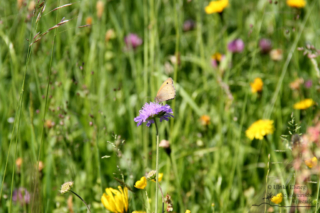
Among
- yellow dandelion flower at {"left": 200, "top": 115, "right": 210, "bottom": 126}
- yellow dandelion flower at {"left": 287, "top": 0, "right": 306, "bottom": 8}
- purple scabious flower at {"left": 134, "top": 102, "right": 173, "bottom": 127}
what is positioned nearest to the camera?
purple scabious flower at {"left": 134, "top": 102, "right": 173, "bottom": 127}

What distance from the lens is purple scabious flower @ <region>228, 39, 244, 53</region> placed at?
2.05m

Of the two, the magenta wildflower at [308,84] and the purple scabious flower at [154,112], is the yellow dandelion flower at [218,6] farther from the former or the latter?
the purple scabious flower at [154,112]

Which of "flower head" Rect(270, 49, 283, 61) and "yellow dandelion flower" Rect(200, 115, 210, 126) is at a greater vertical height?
"flower head" Rect(270, 49, 283, 61)

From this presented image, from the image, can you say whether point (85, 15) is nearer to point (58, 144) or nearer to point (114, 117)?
point (114, 117)

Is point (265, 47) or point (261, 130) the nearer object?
point (261, 130)

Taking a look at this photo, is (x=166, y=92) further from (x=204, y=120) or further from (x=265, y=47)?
(x=265, y=47)

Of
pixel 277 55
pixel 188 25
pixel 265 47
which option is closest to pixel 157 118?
pixel 277 55

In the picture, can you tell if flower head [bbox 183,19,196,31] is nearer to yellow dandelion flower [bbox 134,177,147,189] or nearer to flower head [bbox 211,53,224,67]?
flower head [bbox 211,53,224,67]

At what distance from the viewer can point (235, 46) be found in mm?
2057

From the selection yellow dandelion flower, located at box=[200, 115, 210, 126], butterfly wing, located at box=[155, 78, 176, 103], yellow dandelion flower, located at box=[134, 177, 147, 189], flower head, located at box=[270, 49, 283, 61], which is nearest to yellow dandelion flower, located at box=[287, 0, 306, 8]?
flower head, located at box=[270, 49, 283, 61]

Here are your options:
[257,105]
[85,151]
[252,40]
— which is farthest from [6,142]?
[252,40]

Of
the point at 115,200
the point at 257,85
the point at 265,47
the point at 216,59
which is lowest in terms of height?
the point at 115,200

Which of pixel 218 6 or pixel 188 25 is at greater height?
pixel 188 25

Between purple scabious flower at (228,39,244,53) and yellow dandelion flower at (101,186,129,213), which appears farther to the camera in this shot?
purple scabious flower at (228,39,244,53)
